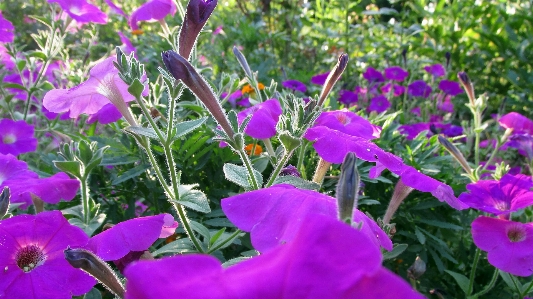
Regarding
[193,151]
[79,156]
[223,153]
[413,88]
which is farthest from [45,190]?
[413,88]

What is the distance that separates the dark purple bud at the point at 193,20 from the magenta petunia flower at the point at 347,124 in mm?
300

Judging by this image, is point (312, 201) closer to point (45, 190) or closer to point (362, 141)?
point (362, 141)

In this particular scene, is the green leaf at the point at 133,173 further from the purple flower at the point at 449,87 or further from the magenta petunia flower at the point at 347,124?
the purple flower at the point at 449,87

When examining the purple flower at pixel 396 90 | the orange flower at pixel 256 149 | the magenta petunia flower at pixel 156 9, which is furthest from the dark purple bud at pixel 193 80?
the purple flower at pixel 396 90

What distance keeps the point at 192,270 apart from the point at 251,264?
41mm

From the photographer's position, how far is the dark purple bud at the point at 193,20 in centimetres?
75

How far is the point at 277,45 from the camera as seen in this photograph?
146 inches

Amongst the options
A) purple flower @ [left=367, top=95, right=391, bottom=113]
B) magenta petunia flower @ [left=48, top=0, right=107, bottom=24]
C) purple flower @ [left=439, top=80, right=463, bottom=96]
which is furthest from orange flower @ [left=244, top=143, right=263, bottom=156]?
purple flower @ [left=439, top=80, right=463, bottom=96]

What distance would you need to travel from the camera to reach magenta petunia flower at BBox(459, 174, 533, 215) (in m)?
0.95

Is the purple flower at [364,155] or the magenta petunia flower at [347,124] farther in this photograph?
the magenta petunia flower at [347,124]

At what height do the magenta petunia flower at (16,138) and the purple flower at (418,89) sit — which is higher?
the magenta petunia flower at (16,138)

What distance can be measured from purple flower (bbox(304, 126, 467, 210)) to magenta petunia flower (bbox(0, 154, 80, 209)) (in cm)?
49

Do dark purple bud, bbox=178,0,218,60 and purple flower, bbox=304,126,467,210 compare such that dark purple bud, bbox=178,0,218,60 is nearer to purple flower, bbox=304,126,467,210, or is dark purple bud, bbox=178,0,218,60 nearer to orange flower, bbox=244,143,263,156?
purple flower, bbox=304,126,467,210

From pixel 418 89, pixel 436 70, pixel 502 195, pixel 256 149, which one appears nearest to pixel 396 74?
pixel 418 89
